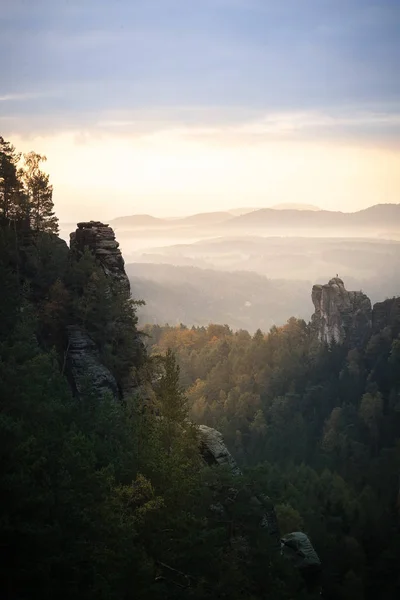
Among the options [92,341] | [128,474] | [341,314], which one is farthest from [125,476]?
[341,314]

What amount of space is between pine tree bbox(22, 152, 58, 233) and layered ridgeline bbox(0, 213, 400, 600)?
1.65 m

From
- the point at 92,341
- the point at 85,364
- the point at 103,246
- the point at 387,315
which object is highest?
the point at 103,246

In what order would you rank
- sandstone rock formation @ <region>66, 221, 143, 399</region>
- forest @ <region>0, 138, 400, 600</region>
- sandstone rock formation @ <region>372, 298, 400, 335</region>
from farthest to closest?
sandstone rock formation @ <region>372, 298, 400, 335</region> → sandstone rock formation @ <region>66, 221, 143, 399</region> → forest @ <region>0, 138, 400, 600</region>

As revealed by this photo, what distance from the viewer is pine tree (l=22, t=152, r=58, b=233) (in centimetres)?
4644

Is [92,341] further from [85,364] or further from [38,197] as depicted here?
[38,197]

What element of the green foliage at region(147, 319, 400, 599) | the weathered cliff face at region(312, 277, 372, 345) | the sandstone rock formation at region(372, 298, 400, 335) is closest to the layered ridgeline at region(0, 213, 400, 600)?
the green foliage at region(147, 319, 400, 599)

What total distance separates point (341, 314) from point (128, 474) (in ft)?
287

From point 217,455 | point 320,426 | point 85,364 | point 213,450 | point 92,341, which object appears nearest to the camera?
point 217,455

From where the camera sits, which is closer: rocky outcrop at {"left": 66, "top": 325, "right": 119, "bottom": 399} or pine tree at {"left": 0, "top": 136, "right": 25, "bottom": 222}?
rocky outcrop at {"left": 66, "top": 325, "right": 119, "bottom": 399}

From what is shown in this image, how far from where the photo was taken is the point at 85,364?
3622 cm

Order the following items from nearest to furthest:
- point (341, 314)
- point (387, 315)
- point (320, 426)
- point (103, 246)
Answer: point (103, 246) < point (320, 426) < point (387, 315) < point (341, 314)

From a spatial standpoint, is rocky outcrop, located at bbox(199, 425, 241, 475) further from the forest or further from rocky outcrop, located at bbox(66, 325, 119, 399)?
rocky outcrop, located at bbox(66, 325, 119, 399)

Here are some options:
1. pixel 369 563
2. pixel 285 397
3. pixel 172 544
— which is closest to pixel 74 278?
pixel 172 544

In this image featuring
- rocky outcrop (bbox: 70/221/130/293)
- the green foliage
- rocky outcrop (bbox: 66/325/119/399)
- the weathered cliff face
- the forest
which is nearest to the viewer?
the forest
